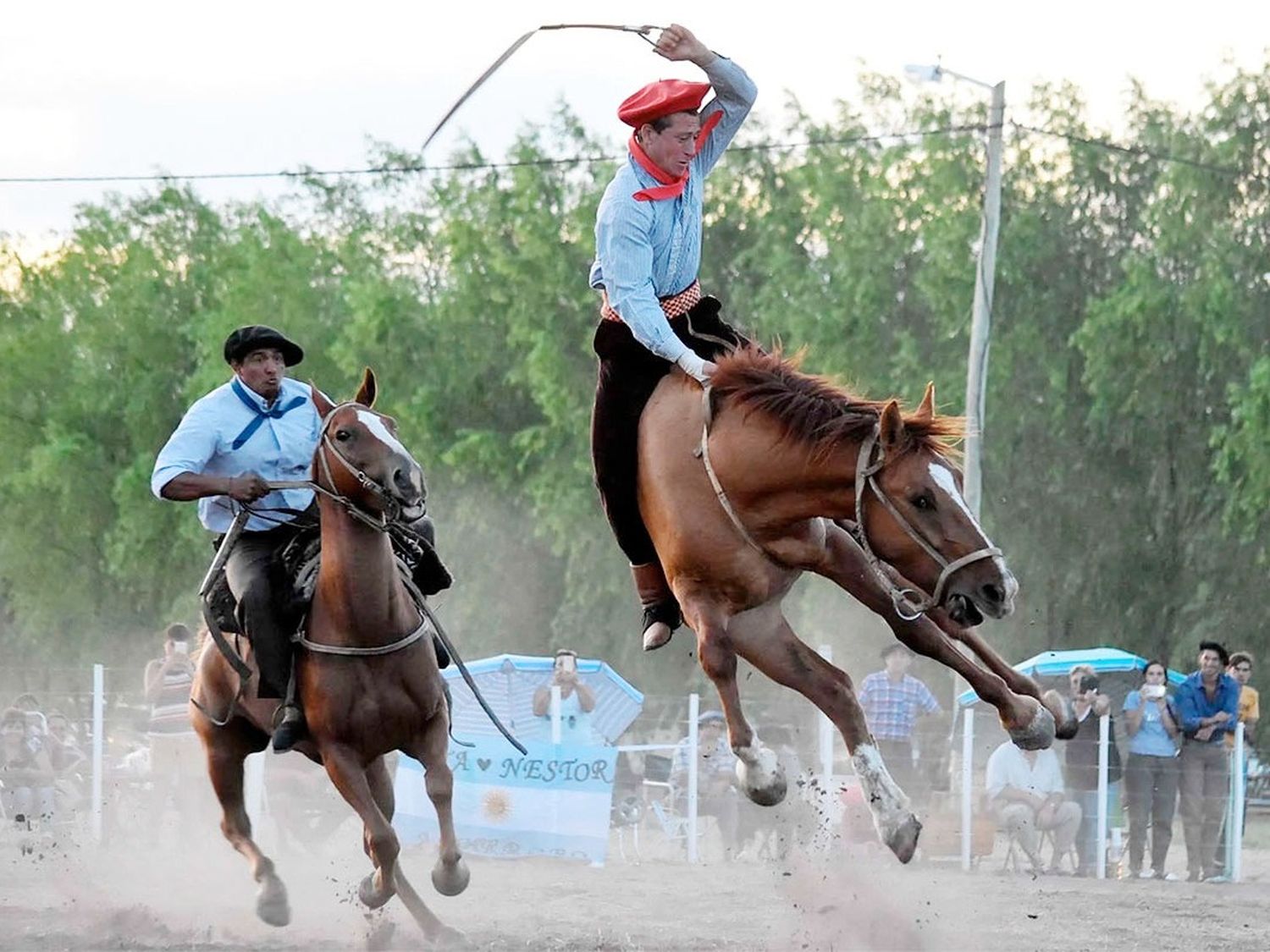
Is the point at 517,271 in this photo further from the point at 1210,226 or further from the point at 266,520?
the point at 266,520

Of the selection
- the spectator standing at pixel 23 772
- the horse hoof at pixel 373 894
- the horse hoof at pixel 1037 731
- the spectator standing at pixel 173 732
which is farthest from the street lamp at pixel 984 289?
the horse hoof at pixel 1037 731

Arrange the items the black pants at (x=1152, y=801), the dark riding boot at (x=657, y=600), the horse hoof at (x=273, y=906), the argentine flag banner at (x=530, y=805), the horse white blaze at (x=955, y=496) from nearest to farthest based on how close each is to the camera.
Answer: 1. the horse white blaze at (x=955, y=496)
2. the dark riding boot at (x=657, y=600)
3. the horse hoof at (x=273, y=906)
4. the black pants at (x=1152, y=801)
5. the argentine flag banner at (x=530, y=805)

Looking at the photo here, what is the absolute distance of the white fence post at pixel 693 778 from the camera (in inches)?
662

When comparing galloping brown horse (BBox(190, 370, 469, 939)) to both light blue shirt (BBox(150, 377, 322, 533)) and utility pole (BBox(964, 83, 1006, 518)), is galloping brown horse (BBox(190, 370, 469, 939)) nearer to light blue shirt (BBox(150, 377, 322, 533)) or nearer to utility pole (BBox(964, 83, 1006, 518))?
light blue shirt (BBox(150, 377, 322, 533))

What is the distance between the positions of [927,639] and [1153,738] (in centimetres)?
794

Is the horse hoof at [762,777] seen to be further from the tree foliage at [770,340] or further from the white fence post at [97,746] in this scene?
the tree foliage at [770,340]

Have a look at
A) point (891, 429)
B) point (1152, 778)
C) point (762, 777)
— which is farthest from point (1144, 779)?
point (891, 429)

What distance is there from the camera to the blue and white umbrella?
17078mm

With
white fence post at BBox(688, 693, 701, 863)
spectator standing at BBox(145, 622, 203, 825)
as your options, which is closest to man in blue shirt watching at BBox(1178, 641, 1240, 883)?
white fence post at BBox(688, 693, 701, 863)

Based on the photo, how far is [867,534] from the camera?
7664 millimetres

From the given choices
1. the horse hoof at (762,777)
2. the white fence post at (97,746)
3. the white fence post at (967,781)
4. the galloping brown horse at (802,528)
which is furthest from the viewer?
the white fence post at (97,746)

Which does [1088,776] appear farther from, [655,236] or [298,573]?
[655,236]

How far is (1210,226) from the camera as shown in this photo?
2705 centimetres

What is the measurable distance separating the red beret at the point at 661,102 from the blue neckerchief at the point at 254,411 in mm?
2608
